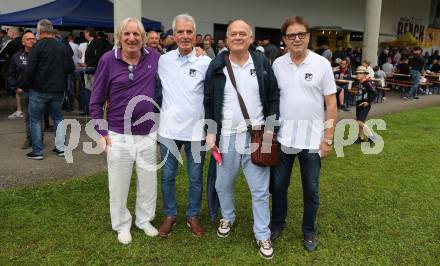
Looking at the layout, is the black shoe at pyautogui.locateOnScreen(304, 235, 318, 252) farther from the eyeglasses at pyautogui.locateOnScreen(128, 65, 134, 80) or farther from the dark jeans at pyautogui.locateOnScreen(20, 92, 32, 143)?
the dark jeans at pyautogui.locateOnScreen(20, 92, 32, 143)

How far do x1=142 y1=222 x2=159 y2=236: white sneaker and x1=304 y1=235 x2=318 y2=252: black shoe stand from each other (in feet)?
4.14

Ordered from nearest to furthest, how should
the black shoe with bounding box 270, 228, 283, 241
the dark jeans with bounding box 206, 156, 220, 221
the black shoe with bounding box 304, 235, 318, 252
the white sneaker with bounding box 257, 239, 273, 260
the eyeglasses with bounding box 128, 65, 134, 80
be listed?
the eyeglasses with bounding box 128, 65, 134, 80, the white sneaker with bounding box 257, 239, 273, 260, the black shoe with bounding box 304, 235, 318, 252, the black shoe with bounding box 270, 228, 283, 241, the dark jeans with bounding box 206, 156, 220, 221

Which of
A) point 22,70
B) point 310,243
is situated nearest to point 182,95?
point 310,243

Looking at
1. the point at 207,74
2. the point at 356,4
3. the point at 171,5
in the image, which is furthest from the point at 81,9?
the point at 356,4

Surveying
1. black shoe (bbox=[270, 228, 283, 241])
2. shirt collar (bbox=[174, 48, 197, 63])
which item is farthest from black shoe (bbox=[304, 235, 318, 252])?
shirt collar (bbox=[174, 48, 197, 63])

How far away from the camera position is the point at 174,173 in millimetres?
3533

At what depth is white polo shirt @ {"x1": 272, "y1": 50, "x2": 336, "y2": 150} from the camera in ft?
10.1

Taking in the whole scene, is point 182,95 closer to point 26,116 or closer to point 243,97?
point 243,97

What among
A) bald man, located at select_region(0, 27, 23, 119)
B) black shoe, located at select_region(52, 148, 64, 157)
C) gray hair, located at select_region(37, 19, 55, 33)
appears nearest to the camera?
gray hair, located at select_region(37, 19, 55, 33)

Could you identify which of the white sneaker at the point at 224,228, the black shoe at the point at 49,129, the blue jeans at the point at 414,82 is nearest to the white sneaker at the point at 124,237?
the white sneaker at the point at 224,228

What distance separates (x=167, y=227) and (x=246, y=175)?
2.84 ft

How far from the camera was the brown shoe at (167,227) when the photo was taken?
363cm

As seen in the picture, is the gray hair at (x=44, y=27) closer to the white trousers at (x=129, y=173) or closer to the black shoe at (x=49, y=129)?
the black shoe at (x=49, y=129)

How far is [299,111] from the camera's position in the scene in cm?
315
